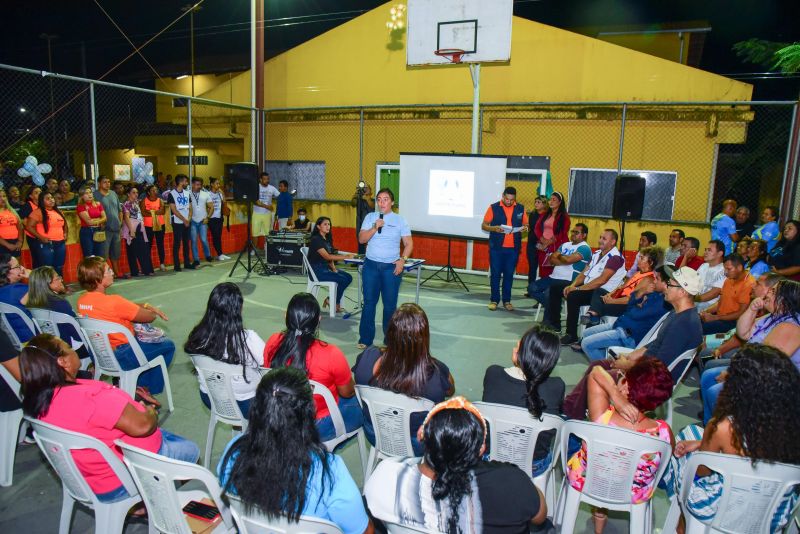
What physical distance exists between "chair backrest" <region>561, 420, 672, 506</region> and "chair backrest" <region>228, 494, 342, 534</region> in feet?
4.23

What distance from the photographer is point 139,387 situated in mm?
4434

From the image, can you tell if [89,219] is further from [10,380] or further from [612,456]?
[612,456]

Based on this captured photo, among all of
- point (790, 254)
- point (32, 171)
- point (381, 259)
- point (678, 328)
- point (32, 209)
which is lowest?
point (678, 328)

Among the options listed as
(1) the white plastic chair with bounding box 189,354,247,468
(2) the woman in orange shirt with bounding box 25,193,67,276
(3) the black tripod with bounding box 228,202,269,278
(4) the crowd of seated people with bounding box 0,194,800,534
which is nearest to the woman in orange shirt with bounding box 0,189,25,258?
(2) the woman in orange shirt with bounding box 25,193,67,276

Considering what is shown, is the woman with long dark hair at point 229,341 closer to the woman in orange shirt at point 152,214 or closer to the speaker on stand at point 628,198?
the speaker on stand at point 628,198

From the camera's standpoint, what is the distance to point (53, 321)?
399cm

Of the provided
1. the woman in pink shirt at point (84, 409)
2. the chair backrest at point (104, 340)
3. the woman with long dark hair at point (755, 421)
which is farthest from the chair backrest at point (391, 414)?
the chair backrest at point (104, 340)

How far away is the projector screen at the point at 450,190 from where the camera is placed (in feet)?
28.7

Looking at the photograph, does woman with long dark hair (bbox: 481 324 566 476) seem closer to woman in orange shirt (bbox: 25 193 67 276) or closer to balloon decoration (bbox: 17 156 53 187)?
woman in orange shirt (bbox: 25 193 67 276)

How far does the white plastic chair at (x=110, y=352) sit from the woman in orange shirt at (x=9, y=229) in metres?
4.38

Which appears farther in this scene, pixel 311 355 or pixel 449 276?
pixel 449 276

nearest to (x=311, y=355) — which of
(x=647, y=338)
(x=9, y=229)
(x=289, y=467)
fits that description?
(x=289, y=467)

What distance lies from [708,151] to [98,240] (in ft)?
35.3

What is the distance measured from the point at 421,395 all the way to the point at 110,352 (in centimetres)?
230
